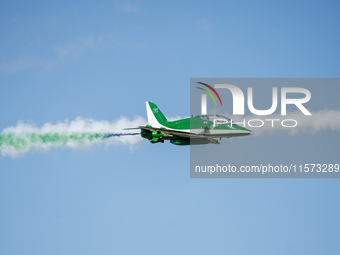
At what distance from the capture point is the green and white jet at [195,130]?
10894 centimetres

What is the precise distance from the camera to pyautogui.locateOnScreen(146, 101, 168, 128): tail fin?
118156mm

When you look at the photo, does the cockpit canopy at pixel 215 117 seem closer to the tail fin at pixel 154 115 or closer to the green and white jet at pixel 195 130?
the green and white jet at pixel 195 130

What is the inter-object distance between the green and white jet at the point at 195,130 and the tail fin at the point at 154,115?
5.74 ft

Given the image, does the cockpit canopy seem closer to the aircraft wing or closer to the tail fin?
the aircraft wing

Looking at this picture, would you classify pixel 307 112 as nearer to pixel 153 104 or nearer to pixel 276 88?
pixel 276 88

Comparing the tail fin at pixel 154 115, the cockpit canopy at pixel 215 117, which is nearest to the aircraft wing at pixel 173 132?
the cockpit canopy at pixel 215 117

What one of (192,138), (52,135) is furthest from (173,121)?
(52,135)

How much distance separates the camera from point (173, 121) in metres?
114

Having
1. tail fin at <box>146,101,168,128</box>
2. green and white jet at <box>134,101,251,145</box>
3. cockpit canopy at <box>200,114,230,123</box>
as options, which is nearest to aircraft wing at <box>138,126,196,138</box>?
green and white jet at <box>134,101,251,145</box>

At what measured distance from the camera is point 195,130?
361ft

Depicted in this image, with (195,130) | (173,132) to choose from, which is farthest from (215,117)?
(173,132)

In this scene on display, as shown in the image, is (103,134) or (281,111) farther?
(103,134)

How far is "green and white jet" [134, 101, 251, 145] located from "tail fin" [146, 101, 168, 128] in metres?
1.75

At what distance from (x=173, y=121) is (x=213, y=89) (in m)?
7.26
